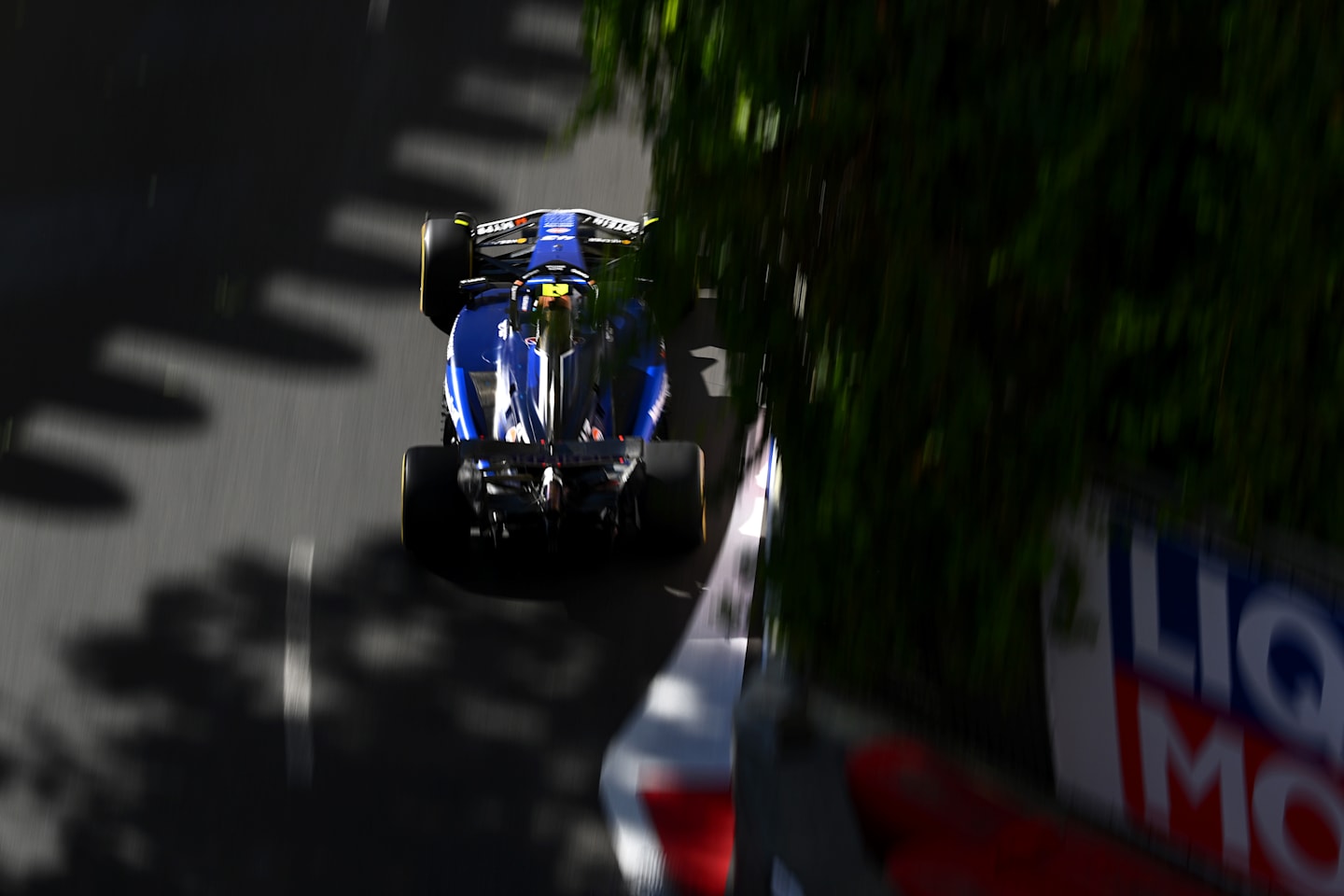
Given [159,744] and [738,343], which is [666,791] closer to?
[159,744]

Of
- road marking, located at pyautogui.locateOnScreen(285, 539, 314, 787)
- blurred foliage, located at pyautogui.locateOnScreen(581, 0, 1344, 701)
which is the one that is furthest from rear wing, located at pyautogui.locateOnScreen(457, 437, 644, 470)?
blurred foliage, located at pyautogui.locateOnScreen(581, 0, 1344, 701)

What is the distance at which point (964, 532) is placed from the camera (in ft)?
10.1

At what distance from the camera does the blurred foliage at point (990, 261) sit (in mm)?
2529

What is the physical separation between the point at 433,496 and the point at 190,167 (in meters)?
4.20

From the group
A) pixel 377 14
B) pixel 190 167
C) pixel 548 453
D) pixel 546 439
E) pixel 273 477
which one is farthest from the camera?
pixel 377 14

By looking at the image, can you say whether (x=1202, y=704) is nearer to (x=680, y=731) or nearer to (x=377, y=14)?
(x=680, y=731)

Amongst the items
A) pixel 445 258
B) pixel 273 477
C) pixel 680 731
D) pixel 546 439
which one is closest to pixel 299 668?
pixel 273 477

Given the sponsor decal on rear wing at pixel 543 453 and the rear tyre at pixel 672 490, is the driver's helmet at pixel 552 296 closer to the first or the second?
the sponsor decal on rear wing at pixel 543 453

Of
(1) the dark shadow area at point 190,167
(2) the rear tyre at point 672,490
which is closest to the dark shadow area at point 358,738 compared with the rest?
(2) the rear tyre at point 672,490

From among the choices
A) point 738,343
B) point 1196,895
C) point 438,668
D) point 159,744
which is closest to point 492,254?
point 438,668

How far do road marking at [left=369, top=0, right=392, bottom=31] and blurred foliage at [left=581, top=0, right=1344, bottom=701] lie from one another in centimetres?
825

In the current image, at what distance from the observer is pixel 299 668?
6316 millimetres

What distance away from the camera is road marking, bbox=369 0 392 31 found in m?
10.8

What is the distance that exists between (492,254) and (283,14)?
→ 360 centimetres
